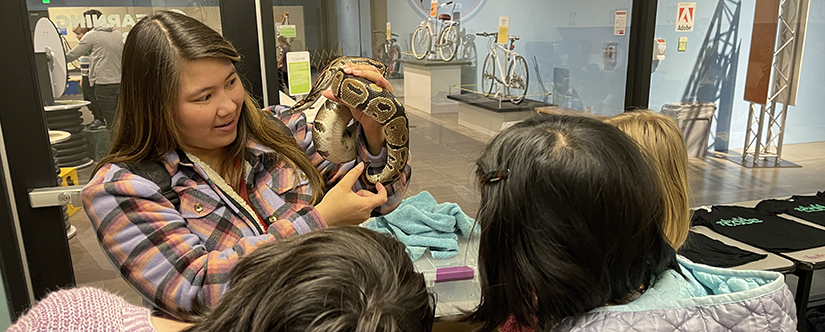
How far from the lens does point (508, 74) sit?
142 inches

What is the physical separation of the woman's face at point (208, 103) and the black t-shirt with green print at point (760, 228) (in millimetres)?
2122

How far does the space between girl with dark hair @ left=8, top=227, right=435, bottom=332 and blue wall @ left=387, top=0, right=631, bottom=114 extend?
8.46 ft

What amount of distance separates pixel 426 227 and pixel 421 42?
157 cm

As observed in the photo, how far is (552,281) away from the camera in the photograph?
0.89m

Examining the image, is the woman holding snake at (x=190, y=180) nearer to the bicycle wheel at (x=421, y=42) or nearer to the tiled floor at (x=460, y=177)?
the tiled floor at (x=460, y=177)

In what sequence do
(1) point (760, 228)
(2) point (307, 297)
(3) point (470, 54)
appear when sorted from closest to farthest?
(2) point (307, 297) → (1) point (760, 228) → (3) point (470, 54)

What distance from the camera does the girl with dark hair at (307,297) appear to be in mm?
581

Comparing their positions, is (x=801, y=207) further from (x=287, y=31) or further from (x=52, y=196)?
(x=52, y=196)

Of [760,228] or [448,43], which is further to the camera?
[448,43]

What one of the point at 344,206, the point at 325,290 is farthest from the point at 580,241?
the point at 344,206

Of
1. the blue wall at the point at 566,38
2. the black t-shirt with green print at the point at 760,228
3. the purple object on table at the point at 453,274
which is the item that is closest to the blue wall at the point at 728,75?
the blue wall at the point at 566,38

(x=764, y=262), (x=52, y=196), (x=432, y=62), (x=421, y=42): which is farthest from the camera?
(x=432, y=62)

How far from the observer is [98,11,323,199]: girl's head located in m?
1.19

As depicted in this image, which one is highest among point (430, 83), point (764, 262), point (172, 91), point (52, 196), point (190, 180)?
point (172, 91)
